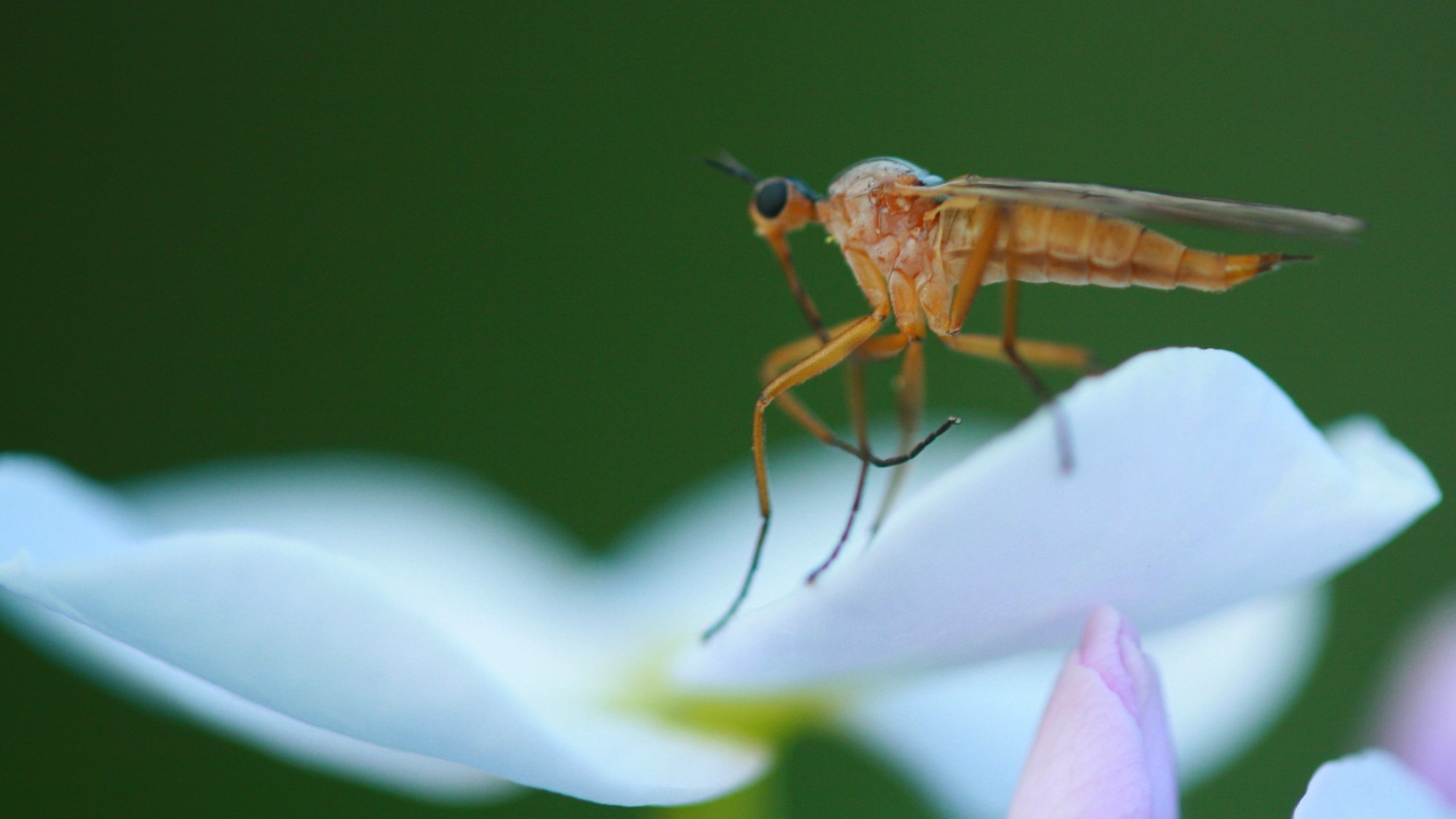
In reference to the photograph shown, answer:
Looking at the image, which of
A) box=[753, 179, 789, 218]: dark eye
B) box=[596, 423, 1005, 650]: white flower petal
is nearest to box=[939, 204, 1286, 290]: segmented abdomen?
box=[753, 179, 789, 218]: dark eye

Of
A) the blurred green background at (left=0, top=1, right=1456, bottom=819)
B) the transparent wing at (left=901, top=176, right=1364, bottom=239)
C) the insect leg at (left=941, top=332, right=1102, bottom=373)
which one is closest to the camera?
the transparent wing at (left=901, top=176, right=1364, bottom=239)

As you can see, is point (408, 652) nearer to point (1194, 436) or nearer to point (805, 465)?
point (1194, 436)

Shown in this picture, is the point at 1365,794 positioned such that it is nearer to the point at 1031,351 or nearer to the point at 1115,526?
the point at 1115,526

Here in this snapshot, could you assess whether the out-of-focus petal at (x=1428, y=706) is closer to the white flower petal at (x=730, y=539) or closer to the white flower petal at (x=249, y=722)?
the white flower petal at (x=730, y=539)

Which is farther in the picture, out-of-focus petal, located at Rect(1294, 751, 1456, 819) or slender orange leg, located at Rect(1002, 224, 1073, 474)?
A: slender orange leg, located at Rect(1002, 224, 1073, 474)

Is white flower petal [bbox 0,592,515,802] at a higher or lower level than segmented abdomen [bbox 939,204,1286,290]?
lower

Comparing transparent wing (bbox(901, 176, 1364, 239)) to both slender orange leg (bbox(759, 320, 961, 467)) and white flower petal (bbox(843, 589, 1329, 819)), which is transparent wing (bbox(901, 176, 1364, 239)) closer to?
slender orange leg (bbox(759, 320, 961, 467))

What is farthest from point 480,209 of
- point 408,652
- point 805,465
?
point 408,652
